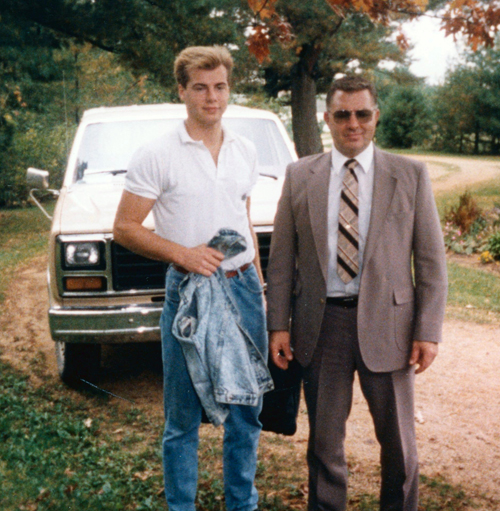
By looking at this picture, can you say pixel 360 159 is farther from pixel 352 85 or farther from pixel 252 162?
pixel 252 162

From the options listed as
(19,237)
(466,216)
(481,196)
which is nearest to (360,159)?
(466,216)

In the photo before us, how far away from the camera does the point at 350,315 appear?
9.31 feet

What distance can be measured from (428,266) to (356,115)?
64 centimetres

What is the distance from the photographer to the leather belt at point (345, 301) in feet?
9.32

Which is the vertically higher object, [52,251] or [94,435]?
[52,251]

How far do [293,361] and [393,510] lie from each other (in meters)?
0.76

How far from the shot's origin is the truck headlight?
180 inches

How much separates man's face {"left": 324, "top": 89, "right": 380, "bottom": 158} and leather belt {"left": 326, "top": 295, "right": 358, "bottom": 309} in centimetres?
57

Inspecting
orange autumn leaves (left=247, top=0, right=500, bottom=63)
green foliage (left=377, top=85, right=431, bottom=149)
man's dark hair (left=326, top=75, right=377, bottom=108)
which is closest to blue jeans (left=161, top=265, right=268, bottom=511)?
man's dark hair (left=326, top=75, right=377, bottom=108)

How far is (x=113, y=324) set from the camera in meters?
4.53

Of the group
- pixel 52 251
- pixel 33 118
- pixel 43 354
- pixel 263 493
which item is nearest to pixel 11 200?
pixel 33 118

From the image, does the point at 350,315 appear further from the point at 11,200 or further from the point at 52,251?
the point at 11,200

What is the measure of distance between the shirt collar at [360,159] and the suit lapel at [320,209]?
36 mm

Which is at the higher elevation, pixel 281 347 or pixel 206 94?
pixel 206 94
